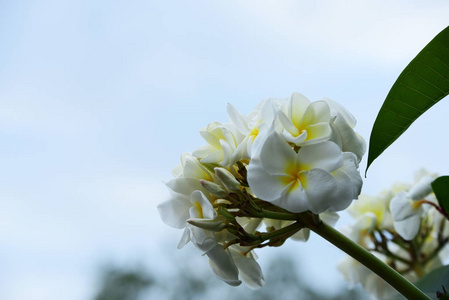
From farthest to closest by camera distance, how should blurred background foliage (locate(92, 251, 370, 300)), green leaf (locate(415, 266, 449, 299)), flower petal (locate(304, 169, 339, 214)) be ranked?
blurred background foliage (locate(92, 251, 370, 300)) → green leaf (locate(415, 266, 449, 299)) → flower petal (locate(304, 169, 339, 214))

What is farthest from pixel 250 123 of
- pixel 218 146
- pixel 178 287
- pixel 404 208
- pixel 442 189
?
pixel 178 287

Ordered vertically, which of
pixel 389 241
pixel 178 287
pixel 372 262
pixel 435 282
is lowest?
pixel 178 287

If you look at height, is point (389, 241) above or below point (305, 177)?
below

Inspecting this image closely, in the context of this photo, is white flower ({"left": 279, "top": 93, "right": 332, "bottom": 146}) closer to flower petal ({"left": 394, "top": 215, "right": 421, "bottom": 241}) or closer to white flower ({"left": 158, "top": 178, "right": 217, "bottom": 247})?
white flower ({"left": 158, "top": 178, "right": 217, "bottom": 247})

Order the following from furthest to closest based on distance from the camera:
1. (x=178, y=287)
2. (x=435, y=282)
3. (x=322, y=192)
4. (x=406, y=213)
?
(x=178, y=287) → (x=406, y=213) → (x=435, y=282) → (x=322, y=192)

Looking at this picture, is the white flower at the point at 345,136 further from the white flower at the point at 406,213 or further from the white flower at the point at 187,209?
the white flower at the point at 406,213

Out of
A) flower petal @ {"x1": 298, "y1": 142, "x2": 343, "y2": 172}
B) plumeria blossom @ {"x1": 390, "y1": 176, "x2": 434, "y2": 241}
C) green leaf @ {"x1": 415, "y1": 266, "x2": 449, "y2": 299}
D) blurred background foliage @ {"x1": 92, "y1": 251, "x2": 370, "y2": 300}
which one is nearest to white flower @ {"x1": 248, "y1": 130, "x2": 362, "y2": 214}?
flower petal @ {"x1": 298, "y1": 142, "x2": 343, "y2": 172}

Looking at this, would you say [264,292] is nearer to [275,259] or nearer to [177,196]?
[275,259]

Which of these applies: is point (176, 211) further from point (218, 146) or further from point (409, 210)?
point (409, 210)
